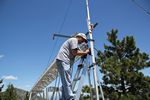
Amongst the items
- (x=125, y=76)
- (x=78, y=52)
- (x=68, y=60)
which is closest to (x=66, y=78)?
(x=68, y=60)

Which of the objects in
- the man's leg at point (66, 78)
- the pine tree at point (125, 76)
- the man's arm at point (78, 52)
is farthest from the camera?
the pine tree at point (125, 76)

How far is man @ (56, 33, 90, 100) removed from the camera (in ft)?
13.0

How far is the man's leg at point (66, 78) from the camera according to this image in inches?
154

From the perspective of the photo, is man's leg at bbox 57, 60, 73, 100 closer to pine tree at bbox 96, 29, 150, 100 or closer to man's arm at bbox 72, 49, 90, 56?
man's arm at bbox 72, 49, 90, 56

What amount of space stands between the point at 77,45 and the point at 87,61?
0.33 meters

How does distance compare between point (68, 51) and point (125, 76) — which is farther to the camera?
point (125, 76)

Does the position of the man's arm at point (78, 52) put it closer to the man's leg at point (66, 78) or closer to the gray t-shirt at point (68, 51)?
the gray t-shirt at point (68, 51)

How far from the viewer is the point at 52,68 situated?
22.2ft

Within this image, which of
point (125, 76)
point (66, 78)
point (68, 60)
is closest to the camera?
point (66, 78)

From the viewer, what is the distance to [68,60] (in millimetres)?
4246

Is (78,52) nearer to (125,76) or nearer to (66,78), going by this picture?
(66,78)

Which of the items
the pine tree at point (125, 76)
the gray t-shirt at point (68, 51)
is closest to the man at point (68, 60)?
the gray t-shirt at point (68, 51)

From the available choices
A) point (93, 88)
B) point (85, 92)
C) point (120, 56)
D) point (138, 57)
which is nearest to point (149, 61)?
point (138, 57)

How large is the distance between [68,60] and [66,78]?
37 cm
